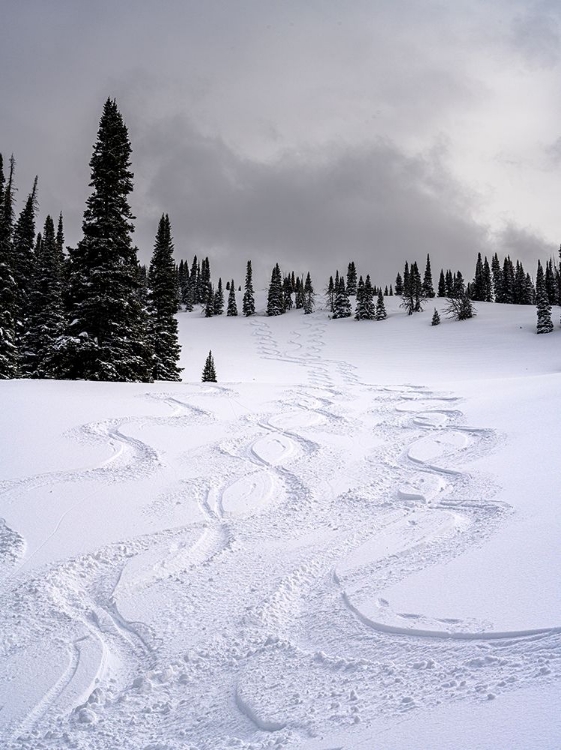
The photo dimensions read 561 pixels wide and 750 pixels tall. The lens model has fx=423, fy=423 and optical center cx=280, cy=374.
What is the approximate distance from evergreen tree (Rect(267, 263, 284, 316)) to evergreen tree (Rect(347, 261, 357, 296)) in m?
19.1

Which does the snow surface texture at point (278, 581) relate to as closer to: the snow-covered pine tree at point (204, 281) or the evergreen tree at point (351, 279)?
the evergreen tree at point (351, 279)

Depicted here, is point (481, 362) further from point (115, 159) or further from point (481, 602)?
point (481, 602)

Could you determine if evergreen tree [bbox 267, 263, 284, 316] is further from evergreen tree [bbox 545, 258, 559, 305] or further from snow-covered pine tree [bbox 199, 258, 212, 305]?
evergreen tree [bbox 545, 258, 559, 305]

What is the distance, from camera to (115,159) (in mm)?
18094

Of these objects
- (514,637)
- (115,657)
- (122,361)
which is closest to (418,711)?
(514,637)

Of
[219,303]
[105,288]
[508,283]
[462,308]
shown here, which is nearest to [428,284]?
[508,283]

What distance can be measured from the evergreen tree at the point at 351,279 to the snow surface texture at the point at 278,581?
83.1 meters

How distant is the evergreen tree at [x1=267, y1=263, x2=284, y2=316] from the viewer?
250 feet

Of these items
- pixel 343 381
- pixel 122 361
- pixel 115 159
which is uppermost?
pixel 115 159

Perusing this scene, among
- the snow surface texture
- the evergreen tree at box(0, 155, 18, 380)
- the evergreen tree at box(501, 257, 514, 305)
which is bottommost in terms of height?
the snow surface texture

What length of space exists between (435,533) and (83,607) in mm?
3573

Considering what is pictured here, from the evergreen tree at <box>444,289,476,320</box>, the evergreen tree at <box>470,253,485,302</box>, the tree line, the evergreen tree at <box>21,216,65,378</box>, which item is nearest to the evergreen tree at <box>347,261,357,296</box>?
the evergreen tree at <box>470,253,485,302</box>

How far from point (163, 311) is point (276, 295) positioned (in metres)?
52.1

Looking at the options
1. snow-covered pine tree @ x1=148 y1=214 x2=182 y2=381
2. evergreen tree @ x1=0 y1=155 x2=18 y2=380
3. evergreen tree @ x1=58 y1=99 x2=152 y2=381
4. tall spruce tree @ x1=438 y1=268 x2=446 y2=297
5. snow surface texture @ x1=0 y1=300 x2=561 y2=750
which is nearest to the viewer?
snow surface texture @ x1=0 y1=300 x2=561 y2=750
